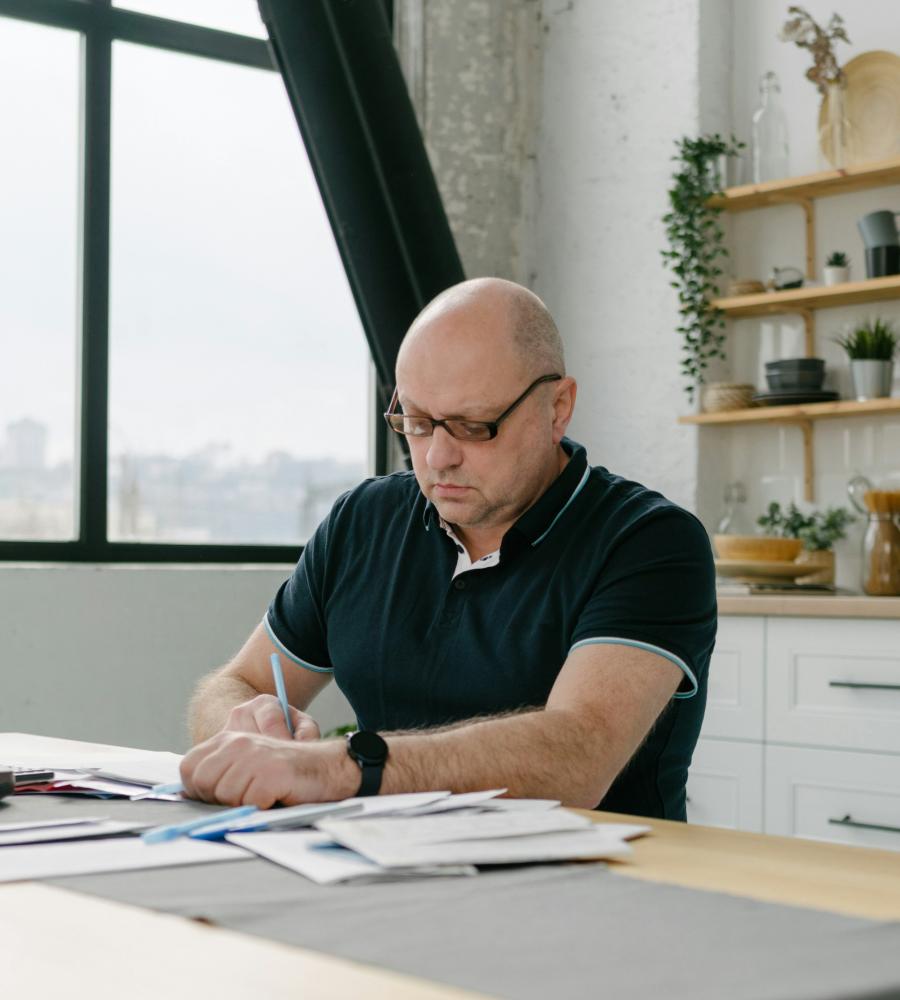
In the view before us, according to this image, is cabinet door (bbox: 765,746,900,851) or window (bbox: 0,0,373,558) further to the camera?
window (bbox: 0,0,373,558)

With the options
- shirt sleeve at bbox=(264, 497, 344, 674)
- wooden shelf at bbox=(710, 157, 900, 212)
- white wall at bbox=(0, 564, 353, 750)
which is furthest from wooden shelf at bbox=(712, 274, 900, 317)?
shirt sleeve at bbox=(264, 497, 344, 674)

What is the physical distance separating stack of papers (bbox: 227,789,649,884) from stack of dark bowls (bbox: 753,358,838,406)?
2.83 m

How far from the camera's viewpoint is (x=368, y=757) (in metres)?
1.26

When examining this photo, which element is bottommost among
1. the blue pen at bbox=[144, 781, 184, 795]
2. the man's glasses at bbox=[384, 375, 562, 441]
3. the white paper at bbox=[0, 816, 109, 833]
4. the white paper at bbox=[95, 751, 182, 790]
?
the white paper at bbox=[95, 751, 182, 790]

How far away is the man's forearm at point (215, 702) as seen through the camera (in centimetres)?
179

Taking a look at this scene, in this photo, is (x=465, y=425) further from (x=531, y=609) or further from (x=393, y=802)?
(x=393, y=802)

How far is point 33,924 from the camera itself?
2.77ft

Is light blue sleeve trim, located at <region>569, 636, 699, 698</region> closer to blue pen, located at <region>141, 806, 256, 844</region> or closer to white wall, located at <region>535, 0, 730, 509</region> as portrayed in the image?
blue pen, located at <region>141, 806, 256, 844</region>

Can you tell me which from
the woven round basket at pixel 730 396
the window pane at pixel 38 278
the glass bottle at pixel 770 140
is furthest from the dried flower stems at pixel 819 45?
the window pane at pixel 38 278

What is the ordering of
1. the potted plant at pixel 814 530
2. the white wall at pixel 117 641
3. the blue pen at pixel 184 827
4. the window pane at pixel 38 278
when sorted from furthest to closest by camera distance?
the potted plant at pixel 814 530
the window pane at pixel 38 278
the white wall at pixel 117 641
the blue pen at pixel 184 827

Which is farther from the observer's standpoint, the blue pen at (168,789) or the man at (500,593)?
the man at (500,593)

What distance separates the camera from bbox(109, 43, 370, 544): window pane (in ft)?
12.7

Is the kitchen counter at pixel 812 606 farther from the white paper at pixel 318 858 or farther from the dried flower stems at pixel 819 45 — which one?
the white paper at pixel 318 858

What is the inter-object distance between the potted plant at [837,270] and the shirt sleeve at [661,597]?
229cm
